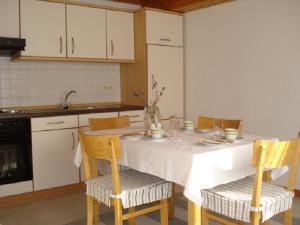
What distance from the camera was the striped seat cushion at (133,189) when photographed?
2.13 metres

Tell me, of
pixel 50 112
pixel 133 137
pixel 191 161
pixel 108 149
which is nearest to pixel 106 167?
pixel 133 137

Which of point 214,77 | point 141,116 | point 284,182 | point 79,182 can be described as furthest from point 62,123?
point 284,182

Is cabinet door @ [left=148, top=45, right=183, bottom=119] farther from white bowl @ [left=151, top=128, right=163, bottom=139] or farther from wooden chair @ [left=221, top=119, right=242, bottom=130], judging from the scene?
white bowl @ [left=151, top=128, right=163, bottom=139]

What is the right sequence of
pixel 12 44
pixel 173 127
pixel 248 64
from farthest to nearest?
pixel 248 64 → pixel 12 44 → pixel 173 127

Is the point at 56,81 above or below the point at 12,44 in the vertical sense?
below

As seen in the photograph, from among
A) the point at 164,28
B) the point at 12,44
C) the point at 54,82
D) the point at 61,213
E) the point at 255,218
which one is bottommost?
the point at 61,213

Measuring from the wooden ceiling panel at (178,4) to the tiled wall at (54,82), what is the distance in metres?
0.95

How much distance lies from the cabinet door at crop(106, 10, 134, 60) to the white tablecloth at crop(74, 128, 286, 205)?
2175mm

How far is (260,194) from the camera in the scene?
6.07ft

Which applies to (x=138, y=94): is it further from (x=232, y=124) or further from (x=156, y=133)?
(x=156, y=133)

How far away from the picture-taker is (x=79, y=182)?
373 centimetres

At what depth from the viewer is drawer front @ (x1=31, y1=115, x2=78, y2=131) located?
11.1 feet

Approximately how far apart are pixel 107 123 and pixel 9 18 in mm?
1512

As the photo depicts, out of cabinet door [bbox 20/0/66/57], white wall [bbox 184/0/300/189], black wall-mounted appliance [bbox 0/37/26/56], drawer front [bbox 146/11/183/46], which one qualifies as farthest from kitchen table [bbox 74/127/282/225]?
drawer front [bbox 146/11/183/46]
